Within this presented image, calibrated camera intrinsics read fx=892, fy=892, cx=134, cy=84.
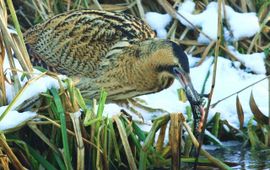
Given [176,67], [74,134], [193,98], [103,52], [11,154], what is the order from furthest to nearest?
[103,52], [176,67], [193,98], [74,134], [11,154]

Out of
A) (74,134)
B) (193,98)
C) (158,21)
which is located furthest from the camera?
(158,21)

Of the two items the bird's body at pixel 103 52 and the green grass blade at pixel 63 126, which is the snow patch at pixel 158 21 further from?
the green grass blade at pixel 63 126

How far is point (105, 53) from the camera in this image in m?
5.78

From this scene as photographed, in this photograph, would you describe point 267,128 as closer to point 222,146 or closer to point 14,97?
point 222,146

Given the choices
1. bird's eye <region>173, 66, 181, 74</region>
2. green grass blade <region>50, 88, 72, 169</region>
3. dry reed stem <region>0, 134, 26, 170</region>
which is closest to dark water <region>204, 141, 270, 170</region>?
bird's eye <region>173, 66, 181, 74</region>

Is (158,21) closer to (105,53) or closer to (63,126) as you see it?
(105,53)

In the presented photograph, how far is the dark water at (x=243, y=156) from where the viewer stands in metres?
5.11

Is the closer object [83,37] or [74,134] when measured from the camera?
[74,134]

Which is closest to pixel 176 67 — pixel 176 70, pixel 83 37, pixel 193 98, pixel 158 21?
pixel 176 70

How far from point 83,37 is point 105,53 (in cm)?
21

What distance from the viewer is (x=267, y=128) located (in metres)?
5.50

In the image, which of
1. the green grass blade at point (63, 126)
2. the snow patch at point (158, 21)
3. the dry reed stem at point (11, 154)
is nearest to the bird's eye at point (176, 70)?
the green grass blade at point (63, 126)

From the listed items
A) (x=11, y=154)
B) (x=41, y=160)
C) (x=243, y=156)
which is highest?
(x=11, y=154)

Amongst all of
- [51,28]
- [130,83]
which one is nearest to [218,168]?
[130,83]
